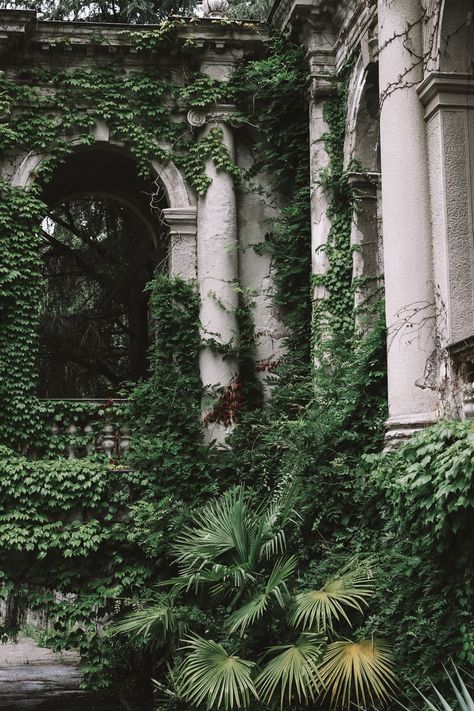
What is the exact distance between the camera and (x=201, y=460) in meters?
13.3

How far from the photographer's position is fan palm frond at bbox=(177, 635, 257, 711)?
8.29 meters

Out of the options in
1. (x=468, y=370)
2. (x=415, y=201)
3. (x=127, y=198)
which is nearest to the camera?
(x=468, y=370)

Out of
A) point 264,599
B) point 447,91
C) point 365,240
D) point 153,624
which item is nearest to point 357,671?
point 264,599

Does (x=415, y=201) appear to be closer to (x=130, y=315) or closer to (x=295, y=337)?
(x=295, y=337)

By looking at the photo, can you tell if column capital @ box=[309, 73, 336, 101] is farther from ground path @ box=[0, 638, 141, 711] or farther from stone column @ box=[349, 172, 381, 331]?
ground path @ box=[0, 638, 141, 711]

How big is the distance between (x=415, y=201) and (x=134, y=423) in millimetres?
5483

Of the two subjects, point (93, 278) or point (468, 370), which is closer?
point (468, 370)

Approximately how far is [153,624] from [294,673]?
2768 mm

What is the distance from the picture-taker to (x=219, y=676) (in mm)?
8523

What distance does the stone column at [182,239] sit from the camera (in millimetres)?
14625

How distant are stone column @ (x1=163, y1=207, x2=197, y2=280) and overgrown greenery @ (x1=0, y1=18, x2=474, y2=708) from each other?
506mm

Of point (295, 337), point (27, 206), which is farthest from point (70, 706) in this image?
point (27, 206)

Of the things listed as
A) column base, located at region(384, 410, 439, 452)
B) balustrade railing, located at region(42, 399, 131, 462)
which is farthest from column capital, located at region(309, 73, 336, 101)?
column base, located at region(384, 410, 439, 452)

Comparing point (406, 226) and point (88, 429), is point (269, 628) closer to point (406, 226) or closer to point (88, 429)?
point (406, 226)
